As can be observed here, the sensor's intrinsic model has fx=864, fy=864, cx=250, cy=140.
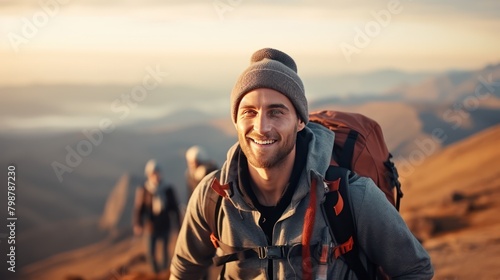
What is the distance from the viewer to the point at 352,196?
11.4 feet

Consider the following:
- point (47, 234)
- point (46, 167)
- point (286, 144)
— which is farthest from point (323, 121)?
point (46, 167)

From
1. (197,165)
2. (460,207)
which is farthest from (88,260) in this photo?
(197,165)

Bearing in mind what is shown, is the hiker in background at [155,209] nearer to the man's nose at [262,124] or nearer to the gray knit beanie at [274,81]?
the gray knit beanie at [274,81]

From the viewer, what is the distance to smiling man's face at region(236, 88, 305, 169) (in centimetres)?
348

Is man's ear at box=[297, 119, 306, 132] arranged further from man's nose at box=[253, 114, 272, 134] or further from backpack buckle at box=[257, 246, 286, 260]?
backpack buckle at box=[257, 246, 286, 260]

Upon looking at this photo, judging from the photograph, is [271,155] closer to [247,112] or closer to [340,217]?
[247,112]

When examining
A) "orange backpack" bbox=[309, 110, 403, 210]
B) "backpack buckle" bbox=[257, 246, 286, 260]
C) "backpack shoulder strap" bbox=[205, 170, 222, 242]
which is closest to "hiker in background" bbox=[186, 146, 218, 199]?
"orange backpack" bbox=[309, 110, 403, 210]

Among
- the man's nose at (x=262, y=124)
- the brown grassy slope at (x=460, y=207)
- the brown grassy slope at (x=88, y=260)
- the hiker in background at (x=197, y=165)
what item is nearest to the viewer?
the man's nose at (x=262, y=124)

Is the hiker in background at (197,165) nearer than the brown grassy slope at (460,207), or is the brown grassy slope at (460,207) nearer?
the hiker in background at (197,165)

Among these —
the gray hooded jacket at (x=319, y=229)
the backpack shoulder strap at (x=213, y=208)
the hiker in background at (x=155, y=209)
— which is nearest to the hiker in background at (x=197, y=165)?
the hiker in background at (x=155, y=209)

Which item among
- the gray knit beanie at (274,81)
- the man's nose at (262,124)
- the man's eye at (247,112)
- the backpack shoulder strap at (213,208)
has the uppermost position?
the gray knit beanie at (274,81)

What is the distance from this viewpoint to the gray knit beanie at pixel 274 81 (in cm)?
350

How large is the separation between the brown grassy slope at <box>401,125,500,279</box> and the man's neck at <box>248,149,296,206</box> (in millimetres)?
6351

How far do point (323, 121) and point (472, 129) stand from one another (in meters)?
34.0
